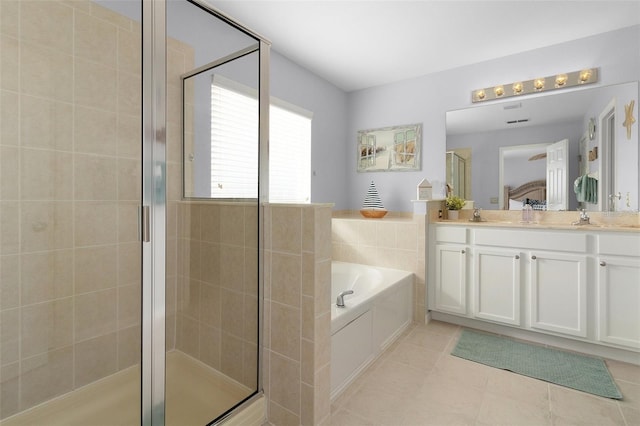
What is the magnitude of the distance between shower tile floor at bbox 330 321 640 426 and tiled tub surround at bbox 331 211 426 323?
0.78m

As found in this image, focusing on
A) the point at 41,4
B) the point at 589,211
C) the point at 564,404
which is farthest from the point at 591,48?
the point at 41,4

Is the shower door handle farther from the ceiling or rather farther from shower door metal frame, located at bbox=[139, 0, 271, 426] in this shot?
the ceiling

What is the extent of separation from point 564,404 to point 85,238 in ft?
8.72

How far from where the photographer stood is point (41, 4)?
1.35 meters

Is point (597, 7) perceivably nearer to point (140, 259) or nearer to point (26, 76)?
point (140, 259)

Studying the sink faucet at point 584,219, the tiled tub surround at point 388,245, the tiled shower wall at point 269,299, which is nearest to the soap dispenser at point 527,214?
the sink faucet at point 584,219

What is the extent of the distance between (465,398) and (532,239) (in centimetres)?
137

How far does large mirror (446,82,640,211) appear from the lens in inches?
99.8

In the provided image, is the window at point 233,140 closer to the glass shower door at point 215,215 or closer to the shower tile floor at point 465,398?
the glass shower door at point 215,215

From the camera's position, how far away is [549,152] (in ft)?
9.26

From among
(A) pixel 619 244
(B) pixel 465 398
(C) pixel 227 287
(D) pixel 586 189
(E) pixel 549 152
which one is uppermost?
(E) pixel 549 152

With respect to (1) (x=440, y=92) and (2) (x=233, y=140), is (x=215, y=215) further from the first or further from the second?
(1) (x=440, y=92)

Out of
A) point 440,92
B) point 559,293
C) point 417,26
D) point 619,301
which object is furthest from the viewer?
point 440,92

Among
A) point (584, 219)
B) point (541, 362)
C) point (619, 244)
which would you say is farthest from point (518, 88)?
point (541, 362)
